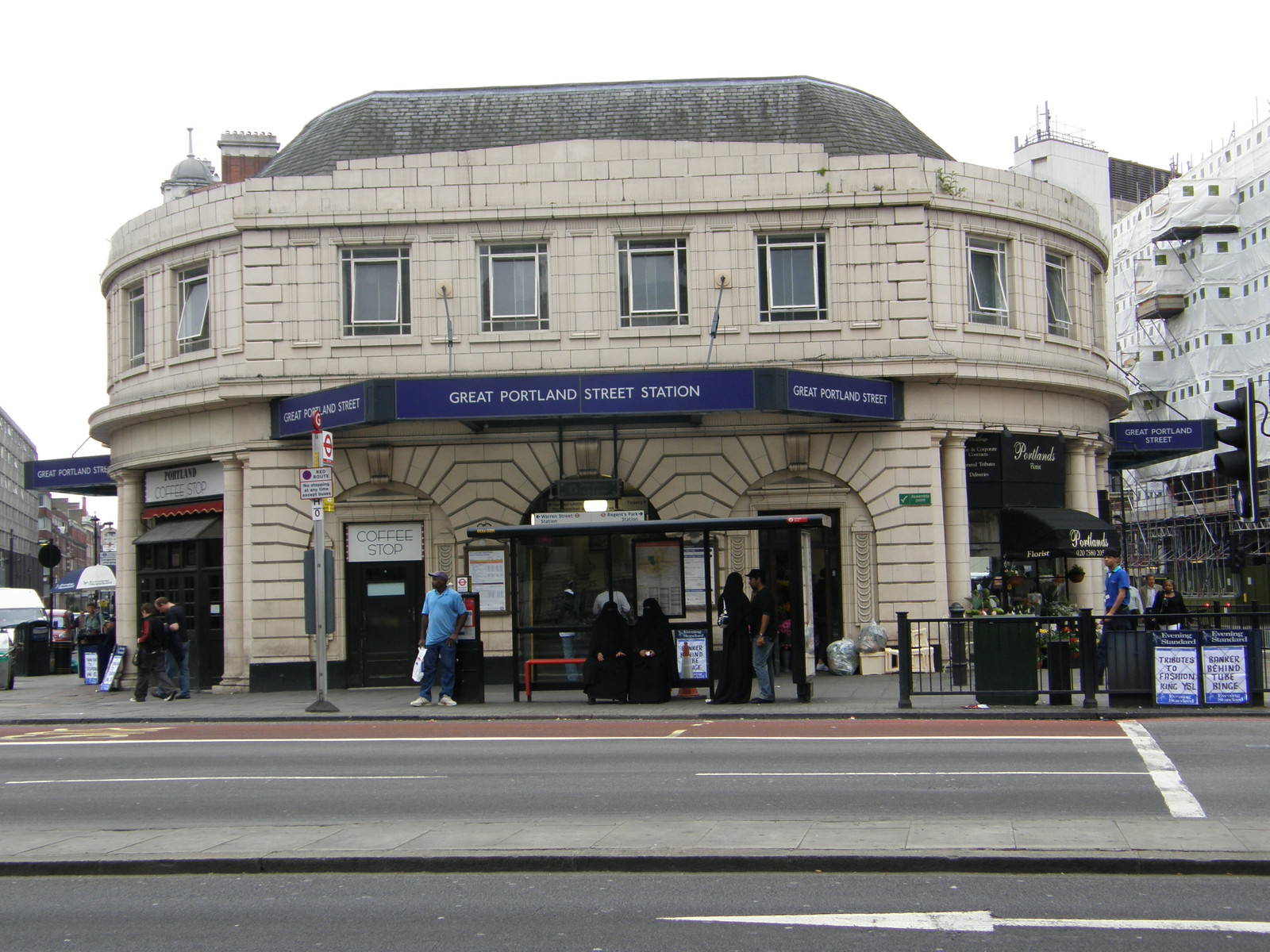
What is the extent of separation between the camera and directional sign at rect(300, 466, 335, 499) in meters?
19.0

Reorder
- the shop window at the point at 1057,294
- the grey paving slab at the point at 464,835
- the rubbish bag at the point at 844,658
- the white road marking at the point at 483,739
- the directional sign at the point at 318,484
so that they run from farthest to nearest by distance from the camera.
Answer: the shop window at the point at 1057,294 < the rubbish bag at the point at 844,658 < the directional sign at the point at 318,484 < the white road marking at the point at 483,739 < the grey paving slab at the point at 464,835

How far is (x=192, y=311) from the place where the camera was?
25.6 meters

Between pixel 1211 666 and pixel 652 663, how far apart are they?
293 inches

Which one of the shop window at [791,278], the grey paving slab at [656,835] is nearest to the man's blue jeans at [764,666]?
the shop window at [791,278]

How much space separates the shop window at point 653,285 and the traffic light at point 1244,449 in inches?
478

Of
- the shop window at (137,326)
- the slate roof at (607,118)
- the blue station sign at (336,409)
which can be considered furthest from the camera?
the shop window at (137,326)

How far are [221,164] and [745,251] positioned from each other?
45.4ft

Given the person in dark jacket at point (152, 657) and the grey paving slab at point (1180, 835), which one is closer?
the grey paving slab at point (1180, 835)

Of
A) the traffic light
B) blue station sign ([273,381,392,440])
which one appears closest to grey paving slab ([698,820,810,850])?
the traffic light

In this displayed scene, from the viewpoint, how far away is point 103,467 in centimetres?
2936

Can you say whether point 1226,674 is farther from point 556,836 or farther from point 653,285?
point 653,285

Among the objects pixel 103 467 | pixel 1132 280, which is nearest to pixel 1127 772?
pixel 103 467

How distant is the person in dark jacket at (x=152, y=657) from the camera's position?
22.9 m

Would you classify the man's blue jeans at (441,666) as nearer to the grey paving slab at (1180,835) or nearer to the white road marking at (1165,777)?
the white road marking at (1165,777)
